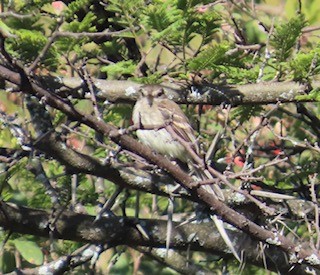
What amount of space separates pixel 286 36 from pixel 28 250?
1.98m

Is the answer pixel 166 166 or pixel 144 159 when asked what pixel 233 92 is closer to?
pixel 144 159

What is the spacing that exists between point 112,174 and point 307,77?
1170mm

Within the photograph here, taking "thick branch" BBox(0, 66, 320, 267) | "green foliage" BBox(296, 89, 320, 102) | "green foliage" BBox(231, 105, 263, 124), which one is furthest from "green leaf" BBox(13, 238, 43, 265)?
"green foliage" BBox(296, 89, 320, 102)

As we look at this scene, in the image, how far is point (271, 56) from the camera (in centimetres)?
455

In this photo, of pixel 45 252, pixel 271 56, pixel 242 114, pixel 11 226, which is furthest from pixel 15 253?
pixel 271 56

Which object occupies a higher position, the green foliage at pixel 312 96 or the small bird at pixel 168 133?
the green foliage at pixel 312 96

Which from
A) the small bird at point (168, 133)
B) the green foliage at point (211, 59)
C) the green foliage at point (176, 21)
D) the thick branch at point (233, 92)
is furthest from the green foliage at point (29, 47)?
the small bird at point (168, 133)

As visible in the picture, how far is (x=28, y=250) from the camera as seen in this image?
4.82 m

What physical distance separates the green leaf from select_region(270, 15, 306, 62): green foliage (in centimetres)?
184

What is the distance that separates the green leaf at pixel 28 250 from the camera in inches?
189

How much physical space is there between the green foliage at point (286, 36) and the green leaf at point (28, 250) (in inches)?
72.5

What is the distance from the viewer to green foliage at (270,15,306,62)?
410 cm

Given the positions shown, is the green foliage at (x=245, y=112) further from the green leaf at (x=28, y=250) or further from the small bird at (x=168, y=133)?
the green leaf at (x=28, y=250)

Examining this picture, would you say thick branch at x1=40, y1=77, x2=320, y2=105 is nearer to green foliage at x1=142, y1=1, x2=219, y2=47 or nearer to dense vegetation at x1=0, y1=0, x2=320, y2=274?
dense vegetation at x1=0, y1=0, x2=320, y2=274
